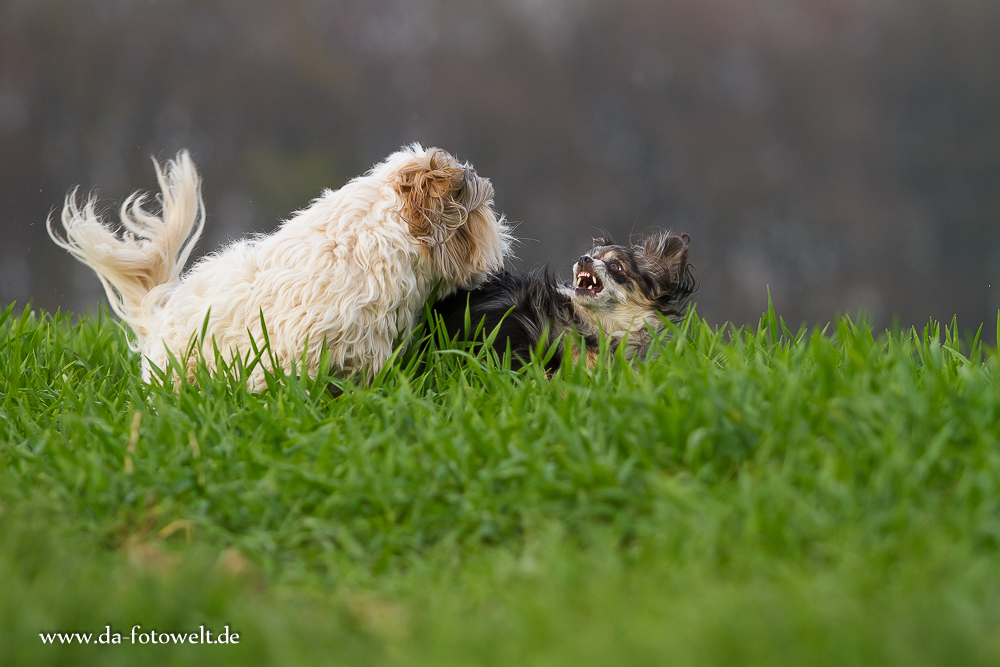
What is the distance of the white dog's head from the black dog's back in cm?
13

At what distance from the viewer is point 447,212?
3324 mm

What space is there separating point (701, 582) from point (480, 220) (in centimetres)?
206

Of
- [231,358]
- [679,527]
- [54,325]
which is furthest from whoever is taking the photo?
[54,325]

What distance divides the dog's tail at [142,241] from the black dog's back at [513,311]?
1.27 metres

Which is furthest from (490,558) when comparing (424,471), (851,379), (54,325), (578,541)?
(54,325)

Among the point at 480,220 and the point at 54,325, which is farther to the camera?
the point at 54,325

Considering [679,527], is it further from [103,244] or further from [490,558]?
[103,244]

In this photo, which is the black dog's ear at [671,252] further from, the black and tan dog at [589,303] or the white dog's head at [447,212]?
the white dog's head at [447,212]

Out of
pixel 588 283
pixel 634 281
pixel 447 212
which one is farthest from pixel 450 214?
pixel 634 281

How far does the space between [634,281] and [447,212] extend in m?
0.92

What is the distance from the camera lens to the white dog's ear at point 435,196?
128 inches

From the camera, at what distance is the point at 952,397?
2.37 metres

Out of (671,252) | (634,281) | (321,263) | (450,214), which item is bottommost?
(321,263)

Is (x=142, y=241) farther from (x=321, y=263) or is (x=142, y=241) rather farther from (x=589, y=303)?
(x=589, y=303)
